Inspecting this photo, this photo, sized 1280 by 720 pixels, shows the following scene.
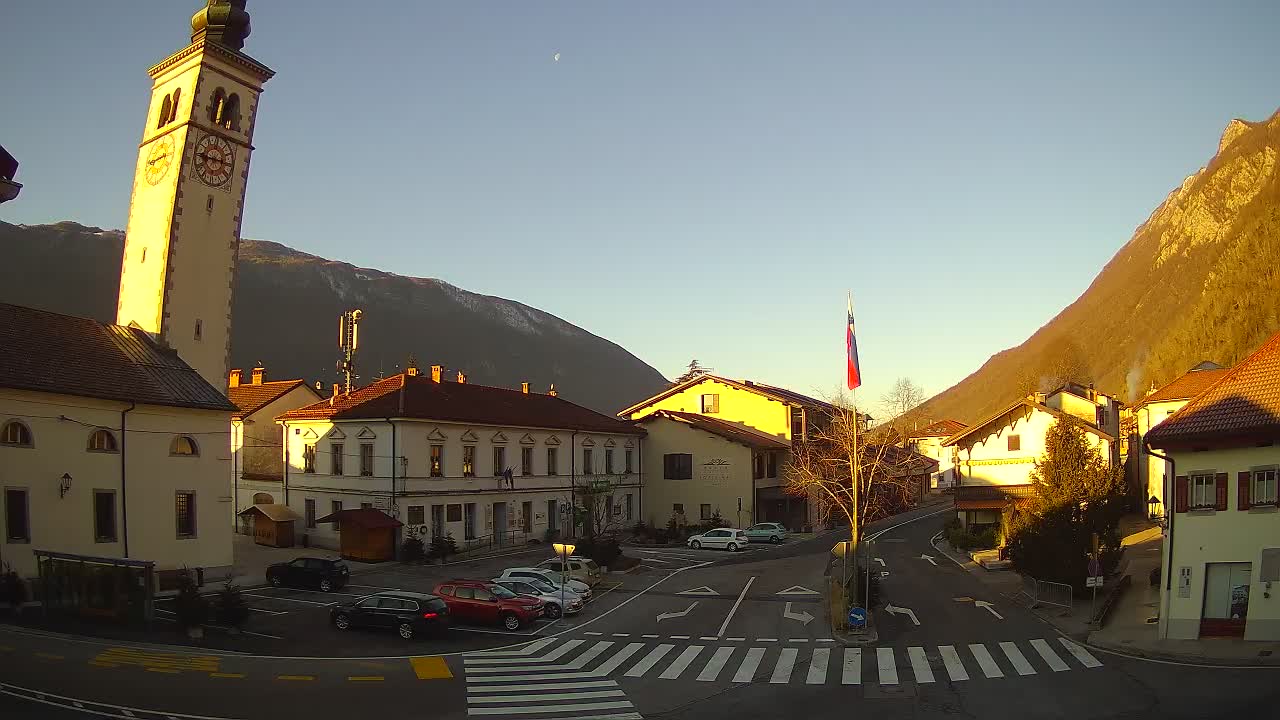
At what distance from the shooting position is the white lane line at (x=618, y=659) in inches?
939

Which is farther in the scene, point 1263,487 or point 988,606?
point 988,606

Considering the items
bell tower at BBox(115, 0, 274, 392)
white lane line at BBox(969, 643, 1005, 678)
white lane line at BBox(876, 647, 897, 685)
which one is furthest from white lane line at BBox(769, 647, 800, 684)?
bell tower at BBox(115, 0, 274, 392)

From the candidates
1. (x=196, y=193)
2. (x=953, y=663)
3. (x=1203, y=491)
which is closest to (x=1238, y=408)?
(x=1203, y=491)

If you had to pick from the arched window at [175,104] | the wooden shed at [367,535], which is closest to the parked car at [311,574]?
the wooden shed at [367,535]

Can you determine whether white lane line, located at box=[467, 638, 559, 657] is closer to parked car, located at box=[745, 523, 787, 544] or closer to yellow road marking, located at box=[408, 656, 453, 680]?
yellow road marking, located at box=[408, 656, 453, 680]

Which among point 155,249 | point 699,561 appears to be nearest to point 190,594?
point 155,249

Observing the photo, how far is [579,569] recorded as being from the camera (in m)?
39.1

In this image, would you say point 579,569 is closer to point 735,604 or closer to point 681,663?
point 735,604

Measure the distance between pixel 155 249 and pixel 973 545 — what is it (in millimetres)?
44998

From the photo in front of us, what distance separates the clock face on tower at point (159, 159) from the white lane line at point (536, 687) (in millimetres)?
31523

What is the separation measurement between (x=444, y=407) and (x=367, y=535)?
30.0 ft

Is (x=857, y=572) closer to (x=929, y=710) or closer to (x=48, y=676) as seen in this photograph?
(x=929, y=710)

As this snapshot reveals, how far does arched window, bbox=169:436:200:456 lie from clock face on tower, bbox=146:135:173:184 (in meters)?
13.5

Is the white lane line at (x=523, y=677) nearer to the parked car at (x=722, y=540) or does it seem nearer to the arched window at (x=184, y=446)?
the arched window at (x=184, y=446)
